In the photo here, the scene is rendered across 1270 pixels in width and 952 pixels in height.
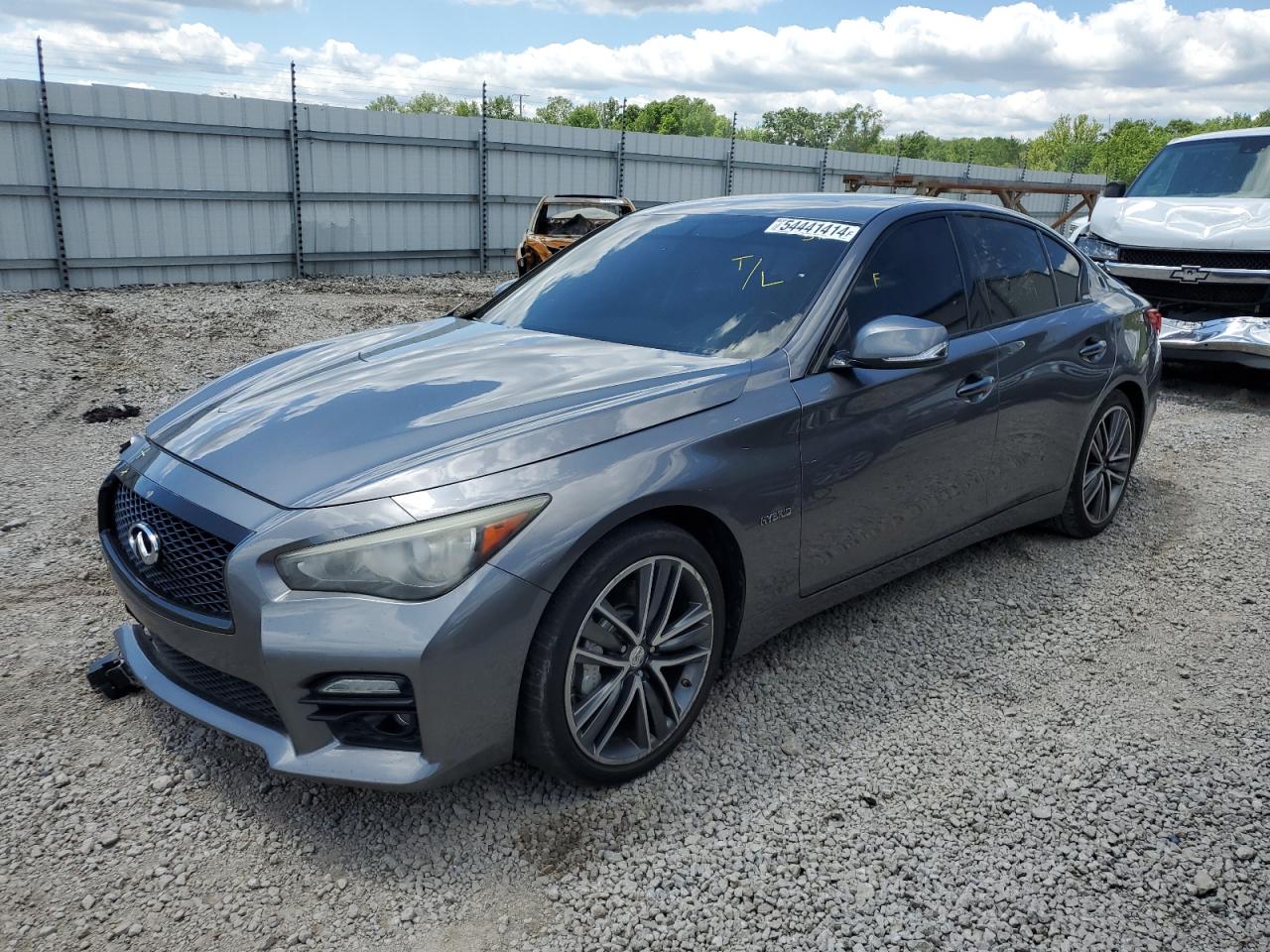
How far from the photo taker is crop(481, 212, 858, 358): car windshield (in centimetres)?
333

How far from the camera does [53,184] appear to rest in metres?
12.6

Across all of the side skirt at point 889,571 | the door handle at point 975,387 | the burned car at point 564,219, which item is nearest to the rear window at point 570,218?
the burned car at point 564,219

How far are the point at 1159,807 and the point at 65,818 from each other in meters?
3.05

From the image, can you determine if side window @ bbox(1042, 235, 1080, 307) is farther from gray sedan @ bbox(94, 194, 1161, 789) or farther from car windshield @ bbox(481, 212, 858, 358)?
car windshield @ bbox(481, 212, 858, 358)

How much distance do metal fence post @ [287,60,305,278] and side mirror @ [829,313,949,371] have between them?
1383cm

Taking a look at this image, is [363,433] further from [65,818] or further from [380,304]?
[380,304]

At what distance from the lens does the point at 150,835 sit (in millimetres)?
2600

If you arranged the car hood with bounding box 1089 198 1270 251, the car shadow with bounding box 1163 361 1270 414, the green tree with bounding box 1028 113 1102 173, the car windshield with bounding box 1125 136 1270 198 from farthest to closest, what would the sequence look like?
the green tree with bounding box 1028 113 1102 173
the car windshield with bounding box 1125 136 1270 198
the car shadow with bounding box 1163 361 1270 414
the car hood with bounding box 1089 198 1270 251

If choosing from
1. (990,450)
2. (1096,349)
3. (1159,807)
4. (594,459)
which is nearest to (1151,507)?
(1096,349)

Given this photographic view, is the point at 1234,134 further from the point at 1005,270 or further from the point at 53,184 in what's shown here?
the point at 53,184

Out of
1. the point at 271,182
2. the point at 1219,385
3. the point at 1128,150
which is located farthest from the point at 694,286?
the point at 1128,150

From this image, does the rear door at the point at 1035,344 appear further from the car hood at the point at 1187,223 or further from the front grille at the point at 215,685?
the car hood at the point at 1187,223

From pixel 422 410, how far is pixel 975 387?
216 cm

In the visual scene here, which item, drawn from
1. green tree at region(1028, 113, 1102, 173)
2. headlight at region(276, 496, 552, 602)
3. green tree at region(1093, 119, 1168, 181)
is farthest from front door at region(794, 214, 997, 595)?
green tree at region(1028, 113, 1102, 173)
